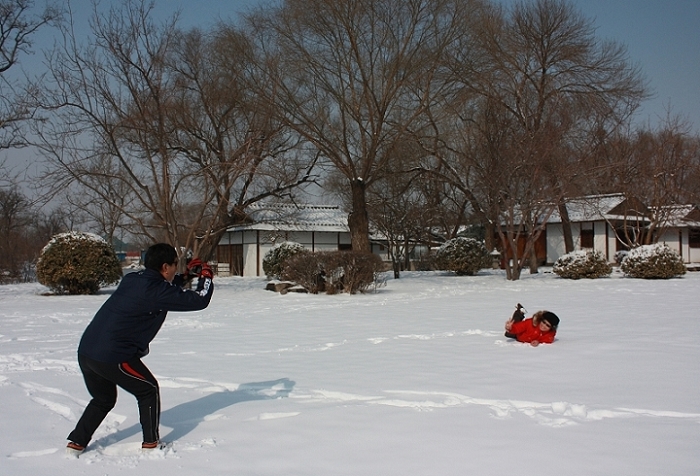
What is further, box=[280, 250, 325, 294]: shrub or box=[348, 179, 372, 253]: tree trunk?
box=[348, 179, 372, 253]: tree trunk

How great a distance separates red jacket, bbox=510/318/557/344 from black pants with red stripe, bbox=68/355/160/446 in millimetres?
5477

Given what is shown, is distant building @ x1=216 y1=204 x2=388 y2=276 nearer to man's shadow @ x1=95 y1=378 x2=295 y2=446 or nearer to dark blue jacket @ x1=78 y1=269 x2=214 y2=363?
man's shadow @ x1=95 y1=378 x2=295 y2=446

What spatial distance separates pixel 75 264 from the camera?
19.4 metres

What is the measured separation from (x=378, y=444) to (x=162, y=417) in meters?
2.00

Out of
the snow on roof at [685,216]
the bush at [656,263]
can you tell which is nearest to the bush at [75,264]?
the bush at [656,263]

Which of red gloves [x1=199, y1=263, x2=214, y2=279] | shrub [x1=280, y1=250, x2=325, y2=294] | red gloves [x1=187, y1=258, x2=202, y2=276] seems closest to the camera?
red gloves [x1=199, y1=263, x2=214, y2=279]

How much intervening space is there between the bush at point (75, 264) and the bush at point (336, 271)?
551 centimetres

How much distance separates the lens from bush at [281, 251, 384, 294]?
18734mm

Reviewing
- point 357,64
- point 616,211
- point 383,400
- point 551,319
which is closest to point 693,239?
point 616,211

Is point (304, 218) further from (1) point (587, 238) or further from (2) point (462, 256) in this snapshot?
(1) point (587, 238)

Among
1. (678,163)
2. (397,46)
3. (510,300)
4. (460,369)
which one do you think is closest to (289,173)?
(397,46)

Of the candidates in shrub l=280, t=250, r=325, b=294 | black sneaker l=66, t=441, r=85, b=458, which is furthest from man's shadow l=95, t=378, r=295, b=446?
shrub l=280, t=250, r=325, b=294

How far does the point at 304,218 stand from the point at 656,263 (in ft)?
65.9

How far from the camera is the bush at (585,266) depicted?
2322 cm
